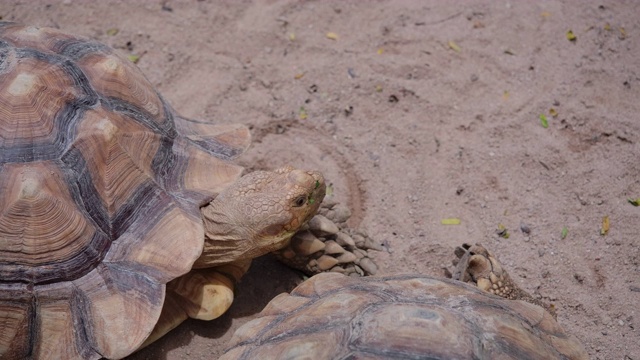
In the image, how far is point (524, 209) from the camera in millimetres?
3232

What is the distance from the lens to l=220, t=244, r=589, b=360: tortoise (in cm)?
177

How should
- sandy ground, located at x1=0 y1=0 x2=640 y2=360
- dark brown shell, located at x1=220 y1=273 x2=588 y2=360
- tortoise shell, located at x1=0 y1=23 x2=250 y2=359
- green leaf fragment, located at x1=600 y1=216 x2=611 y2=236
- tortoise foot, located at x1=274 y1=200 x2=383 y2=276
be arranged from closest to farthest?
1. dark brown shell, located at x1=220 y1=273 x2=588 y2=360
2. tortoise shell, located at x1=0 y1=23 x2=250 y2=359
3. tortoise foot, located at x1=274 y1=200 x2=383 y2=276
4. sandy ground, located at x1=0 y1=0 x2=640 y2=360
5. green leaf fragment, located at x1=600 y1=216 x2=611 y2=236

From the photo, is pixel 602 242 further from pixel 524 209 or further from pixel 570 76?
pixel 570 76

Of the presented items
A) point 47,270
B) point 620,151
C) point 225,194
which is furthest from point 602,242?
point 47,270

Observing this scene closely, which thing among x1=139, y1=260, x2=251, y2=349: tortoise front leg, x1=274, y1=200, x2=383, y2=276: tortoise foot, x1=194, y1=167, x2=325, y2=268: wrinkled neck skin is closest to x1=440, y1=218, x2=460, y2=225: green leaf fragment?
x1=274, y1=200, x2=383, y2=276: tortoise foot

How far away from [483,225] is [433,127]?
2.26ft

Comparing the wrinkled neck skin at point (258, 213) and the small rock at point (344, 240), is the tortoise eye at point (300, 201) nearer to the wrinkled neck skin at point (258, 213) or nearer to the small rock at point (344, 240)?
the wrinkled neck skin at point (258, 213)

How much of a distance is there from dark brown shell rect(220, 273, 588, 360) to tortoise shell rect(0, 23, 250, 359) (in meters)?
0.43

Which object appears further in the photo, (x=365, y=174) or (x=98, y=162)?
(x=365, y=174)

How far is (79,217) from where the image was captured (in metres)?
2.31

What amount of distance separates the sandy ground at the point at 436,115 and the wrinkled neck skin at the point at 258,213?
340 mm

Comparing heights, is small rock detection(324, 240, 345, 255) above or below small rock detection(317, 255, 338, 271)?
above

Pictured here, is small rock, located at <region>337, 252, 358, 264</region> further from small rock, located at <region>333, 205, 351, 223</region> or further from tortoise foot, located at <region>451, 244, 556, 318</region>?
tortoise foot, located at <region>451, 244, 556, 318</region>

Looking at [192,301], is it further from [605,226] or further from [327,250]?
[605,226]
